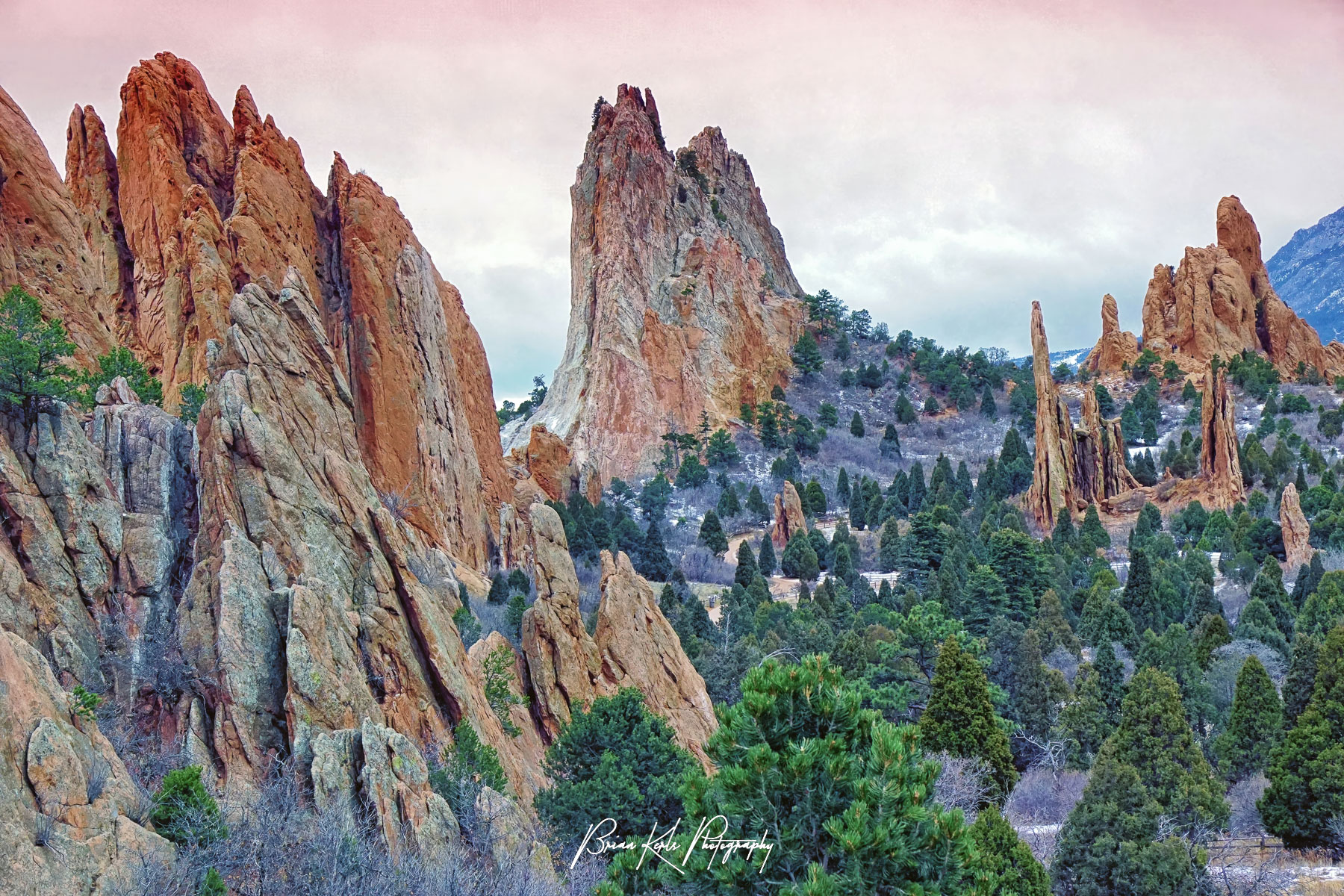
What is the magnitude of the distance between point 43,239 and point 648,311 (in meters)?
70.2

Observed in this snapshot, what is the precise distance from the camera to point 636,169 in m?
112

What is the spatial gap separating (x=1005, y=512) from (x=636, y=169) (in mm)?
58537

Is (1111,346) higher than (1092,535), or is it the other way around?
(1111,346)

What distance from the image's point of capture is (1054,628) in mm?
41656

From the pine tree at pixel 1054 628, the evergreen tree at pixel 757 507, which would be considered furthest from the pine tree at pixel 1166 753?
the evergreen tree at pixel 757 507

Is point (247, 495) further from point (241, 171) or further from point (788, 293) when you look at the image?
point (788, 293)

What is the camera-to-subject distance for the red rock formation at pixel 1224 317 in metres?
107

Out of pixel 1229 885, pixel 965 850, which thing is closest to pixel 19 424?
pixel 965 850

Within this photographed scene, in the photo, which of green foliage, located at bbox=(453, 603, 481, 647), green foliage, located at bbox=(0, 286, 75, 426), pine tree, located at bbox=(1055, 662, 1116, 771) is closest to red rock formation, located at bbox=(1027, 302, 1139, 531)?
pine tree, located at bbox=(1055, 662, 1116, 771)

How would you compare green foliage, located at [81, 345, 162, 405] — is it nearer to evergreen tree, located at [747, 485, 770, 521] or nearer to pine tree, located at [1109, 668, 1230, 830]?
pine tree, located at [1109, 668, 1230, 830]

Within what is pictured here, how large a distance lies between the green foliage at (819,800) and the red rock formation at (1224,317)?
4133 inches

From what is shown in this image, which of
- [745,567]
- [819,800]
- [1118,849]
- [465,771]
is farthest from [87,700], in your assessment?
[745,567]

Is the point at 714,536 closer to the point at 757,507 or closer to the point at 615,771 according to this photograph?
the point at 757,507

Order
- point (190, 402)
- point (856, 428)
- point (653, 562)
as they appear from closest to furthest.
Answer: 1. point (190, 402)
2. point (653, 562)
3. point (856, 428)
